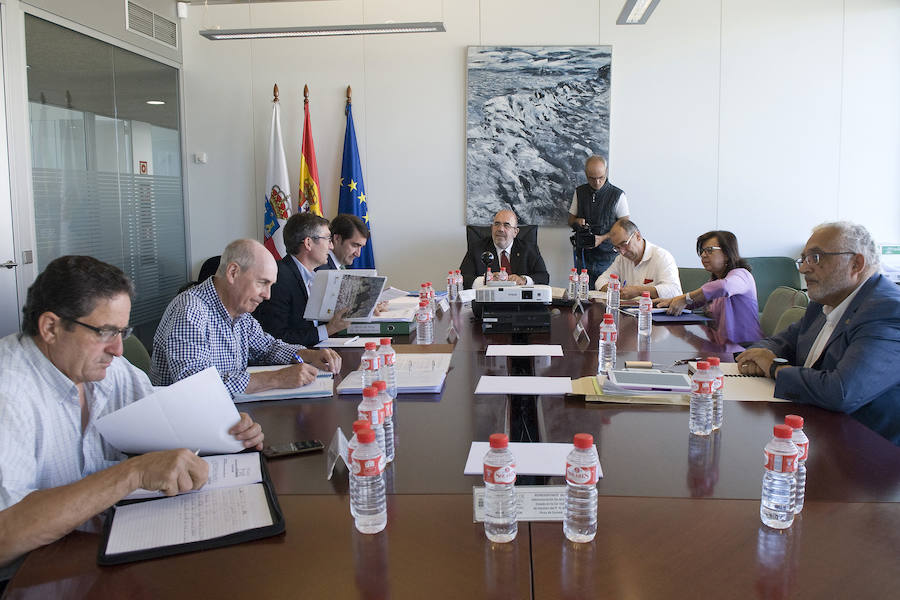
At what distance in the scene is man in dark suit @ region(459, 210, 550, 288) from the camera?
5.38 meters

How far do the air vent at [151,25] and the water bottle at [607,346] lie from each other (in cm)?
480

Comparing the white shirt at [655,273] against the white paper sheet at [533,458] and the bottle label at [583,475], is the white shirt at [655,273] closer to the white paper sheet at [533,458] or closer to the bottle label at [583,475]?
the white paper sheet at [533,458]

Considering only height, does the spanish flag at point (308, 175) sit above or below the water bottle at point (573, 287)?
above

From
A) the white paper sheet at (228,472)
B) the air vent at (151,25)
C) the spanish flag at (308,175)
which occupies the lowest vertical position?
the white paper sheet at (228,472)

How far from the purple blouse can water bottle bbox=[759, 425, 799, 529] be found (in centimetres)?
198

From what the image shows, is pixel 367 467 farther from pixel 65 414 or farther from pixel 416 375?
pixel 416 375

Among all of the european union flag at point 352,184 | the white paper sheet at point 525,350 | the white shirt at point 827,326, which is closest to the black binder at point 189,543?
the white paper sheet at point 525,350

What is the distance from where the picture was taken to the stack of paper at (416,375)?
87.6 inches

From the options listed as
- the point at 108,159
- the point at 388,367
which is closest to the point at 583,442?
the point at 388,367

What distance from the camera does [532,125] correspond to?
624 centimetres

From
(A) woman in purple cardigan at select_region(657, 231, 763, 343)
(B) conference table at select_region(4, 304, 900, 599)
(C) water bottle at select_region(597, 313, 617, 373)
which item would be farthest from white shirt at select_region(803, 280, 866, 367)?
(A) woman in purple cardigan at select_region(657, 231, 763, 343)

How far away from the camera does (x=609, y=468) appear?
5.08 ft

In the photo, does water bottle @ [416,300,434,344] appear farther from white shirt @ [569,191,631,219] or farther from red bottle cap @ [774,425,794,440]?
white shirt @ [569,191,631,219]

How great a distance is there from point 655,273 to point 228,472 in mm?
3704
